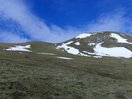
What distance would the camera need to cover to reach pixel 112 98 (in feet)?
73.7

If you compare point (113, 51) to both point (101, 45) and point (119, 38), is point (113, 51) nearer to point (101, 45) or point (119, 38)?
point (101, 45)

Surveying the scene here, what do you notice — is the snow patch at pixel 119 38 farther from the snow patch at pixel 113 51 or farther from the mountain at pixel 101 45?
the snow patch at pixel 113 51

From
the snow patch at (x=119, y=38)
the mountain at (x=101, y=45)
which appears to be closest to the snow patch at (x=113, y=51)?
the mountain at (x=101, y=45)

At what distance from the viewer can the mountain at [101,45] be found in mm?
140125

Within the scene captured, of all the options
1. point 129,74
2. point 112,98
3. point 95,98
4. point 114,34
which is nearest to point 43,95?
point 95,98

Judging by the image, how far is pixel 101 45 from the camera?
16238cm

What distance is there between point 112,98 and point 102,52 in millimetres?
123300

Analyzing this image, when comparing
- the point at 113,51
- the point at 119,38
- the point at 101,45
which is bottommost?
the point at 113,51

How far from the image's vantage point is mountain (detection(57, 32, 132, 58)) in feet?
460

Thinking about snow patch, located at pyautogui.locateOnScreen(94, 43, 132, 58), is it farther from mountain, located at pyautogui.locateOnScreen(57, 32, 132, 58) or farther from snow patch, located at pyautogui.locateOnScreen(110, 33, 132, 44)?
snow patch, located at pyautogui.locateOnScreen(110, 33, 132, 44)

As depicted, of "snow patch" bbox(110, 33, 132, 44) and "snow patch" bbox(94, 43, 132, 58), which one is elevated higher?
"snow patch" bbox(110, 33, 132, 44)

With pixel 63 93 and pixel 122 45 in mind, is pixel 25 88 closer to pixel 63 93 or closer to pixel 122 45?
pixel 63 93

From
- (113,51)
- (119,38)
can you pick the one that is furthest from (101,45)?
(119,38)

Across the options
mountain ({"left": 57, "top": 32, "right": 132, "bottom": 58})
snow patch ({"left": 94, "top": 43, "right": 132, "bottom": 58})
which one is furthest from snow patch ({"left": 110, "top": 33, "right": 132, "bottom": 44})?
snow patch ({"left": 94, "top": 43, "right": 132, "bottom": 58})
